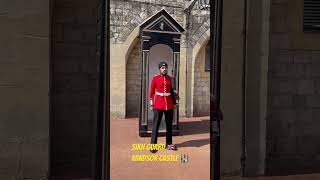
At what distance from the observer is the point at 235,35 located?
5.79 meters

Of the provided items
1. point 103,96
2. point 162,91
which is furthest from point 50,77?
point 162,91

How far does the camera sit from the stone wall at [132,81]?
12680mm

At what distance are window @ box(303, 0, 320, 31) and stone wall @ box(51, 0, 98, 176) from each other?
10.4 feet

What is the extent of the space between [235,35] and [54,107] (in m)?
2.63

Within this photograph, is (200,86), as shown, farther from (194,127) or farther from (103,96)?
(103,96)

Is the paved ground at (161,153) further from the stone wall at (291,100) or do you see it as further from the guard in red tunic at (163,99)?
the stone wall at (291,100)

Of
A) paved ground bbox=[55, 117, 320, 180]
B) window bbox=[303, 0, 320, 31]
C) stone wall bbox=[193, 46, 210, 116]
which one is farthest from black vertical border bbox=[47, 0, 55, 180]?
stone wall bbox=[193, 46, 210, 116]

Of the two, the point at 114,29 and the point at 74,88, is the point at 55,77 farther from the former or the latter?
the point at 114,29
